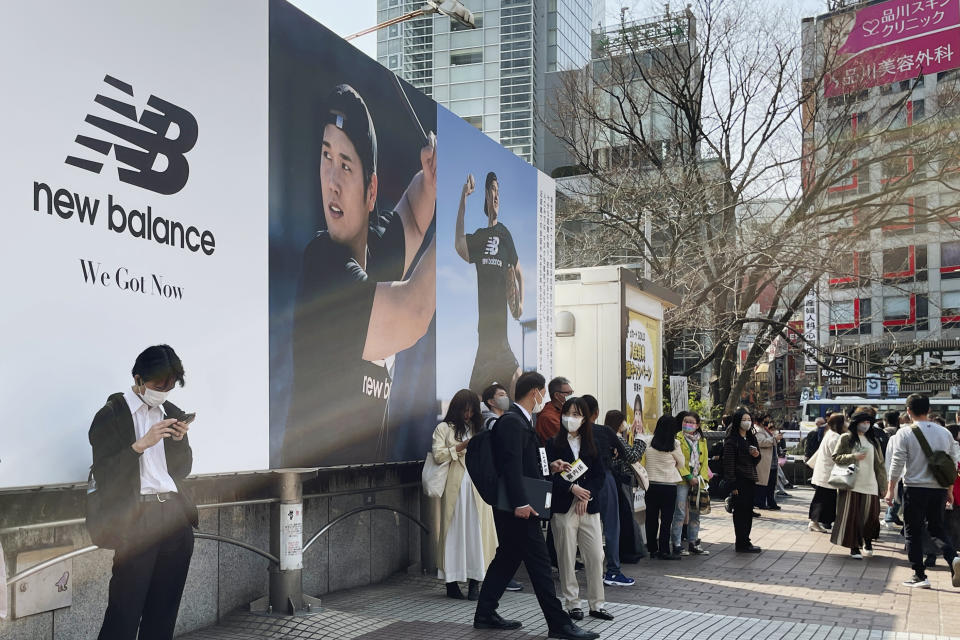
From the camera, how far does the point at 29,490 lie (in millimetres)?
4926

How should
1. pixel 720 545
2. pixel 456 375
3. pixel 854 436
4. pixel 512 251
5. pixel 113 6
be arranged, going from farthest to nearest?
pixel 720 545 → pixel 854 436 → pixel 512 251 → pixel 456 375 → pixel 113 6

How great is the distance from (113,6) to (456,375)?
16.5 ft

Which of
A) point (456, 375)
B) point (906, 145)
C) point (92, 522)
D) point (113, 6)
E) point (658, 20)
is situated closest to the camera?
point (92, 522)

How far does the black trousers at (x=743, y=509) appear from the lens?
1133 cm

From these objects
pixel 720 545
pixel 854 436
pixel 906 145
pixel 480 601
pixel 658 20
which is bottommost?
pixel 720 545

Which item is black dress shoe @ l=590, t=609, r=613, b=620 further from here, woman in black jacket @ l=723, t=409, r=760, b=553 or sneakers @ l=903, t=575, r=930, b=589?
woman in black jacket @ l=723, t=409, r=760, b=553

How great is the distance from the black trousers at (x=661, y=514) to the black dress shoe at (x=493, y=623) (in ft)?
14.0

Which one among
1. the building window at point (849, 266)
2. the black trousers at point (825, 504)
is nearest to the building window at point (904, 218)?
the building window at point (849, 266)

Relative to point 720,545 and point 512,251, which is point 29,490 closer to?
point 512,251

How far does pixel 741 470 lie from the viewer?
11.3 m

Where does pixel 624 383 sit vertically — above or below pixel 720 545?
above

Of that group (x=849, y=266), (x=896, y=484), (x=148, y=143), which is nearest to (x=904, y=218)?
(x=849, y=266)

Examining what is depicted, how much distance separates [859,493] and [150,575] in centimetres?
920

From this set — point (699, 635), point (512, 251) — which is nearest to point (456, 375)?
point (512, 251)
